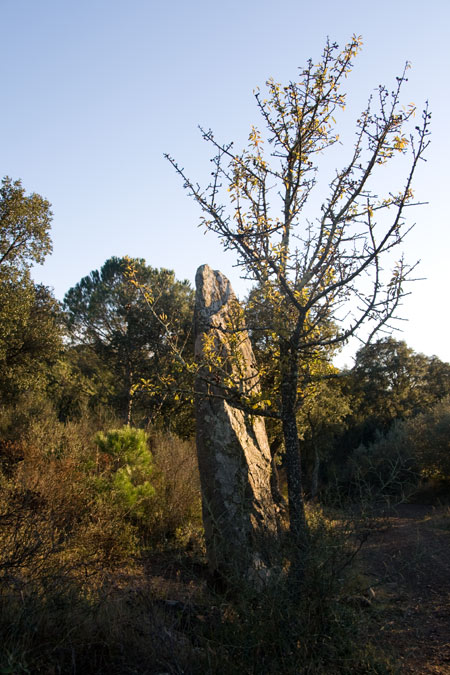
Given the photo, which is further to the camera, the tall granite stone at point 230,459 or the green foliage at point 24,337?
the green foliage at point 24,337

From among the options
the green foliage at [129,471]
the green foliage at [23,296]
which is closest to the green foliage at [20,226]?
the green foliage at [23,296]

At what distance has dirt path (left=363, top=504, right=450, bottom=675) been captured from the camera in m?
4.16

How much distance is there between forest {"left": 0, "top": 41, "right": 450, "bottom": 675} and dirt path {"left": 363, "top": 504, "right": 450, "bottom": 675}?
10cm

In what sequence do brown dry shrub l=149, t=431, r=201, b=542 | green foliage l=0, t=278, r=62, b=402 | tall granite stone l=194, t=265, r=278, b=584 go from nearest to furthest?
tall granite stone l=194, t=265, r=278, b=584
brown dry shrub l=149, t=431, r=201, b=542
green foliage l=0, t=278, r=62, b=402

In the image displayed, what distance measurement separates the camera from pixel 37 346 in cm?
1553

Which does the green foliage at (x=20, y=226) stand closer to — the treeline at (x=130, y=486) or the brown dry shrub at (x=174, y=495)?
the treeline at (x=130, y=486)

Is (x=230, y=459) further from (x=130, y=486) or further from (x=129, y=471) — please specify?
(x=129, y=471)

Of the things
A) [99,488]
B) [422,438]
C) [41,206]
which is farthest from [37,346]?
[422,438]

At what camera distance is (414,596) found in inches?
265

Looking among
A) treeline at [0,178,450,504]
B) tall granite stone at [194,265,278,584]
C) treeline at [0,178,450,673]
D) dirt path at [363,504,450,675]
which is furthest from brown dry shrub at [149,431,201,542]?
dirt path at [363,504,450,675]

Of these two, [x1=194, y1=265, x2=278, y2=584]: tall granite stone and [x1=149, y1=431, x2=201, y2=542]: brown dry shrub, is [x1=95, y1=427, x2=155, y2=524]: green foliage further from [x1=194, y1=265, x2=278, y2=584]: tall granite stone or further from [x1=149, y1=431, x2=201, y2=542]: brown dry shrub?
[x1=194, y1=265, x2=278, y2=584]: tall granite stone

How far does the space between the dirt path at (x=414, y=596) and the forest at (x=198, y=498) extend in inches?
4.1

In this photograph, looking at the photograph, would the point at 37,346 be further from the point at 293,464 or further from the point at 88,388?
the point at 293,464

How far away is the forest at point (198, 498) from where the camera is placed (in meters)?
3.15
